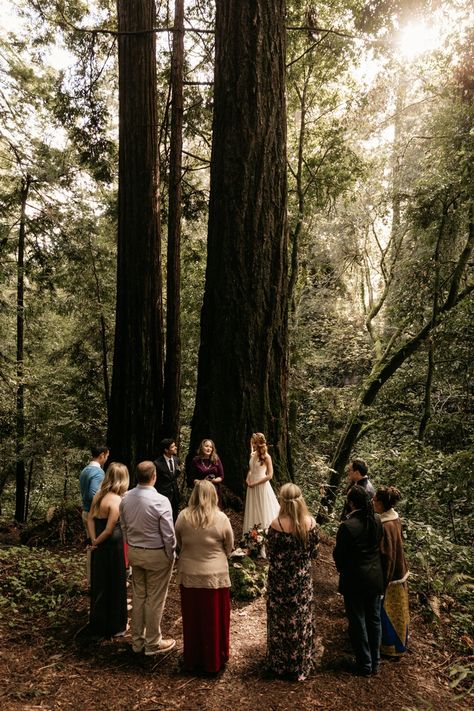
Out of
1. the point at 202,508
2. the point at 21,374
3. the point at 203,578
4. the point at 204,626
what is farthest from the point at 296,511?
the point at 21,374

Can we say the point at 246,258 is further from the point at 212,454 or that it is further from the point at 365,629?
the point at 365,629

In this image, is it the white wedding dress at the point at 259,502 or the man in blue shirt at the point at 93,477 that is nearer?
the man in blue shirt at the point at 93,477

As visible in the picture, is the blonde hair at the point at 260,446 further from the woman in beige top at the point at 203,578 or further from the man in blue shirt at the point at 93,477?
the woman in beige top at the point at 203,578

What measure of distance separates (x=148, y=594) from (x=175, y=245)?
5855mm

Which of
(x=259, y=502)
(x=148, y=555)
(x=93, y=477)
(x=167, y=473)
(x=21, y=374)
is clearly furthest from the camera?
(x=21, y=374)

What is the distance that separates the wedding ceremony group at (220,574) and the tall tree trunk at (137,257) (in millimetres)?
2891

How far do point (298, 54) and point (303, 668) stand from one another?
507 inches

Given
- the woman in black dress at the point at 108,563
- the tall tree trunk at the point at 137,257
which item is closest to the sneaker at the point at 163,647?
the woman in black dress at the point at 108,563

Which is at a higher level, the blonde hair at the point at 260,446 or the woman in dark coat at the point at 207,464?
the blonde hair at the point at 260,446

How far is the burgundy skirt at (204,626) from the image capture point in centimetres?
397

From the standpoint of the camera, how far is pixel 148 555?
4.22 metres

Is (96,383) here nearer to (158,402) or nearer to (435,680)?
(158,402)

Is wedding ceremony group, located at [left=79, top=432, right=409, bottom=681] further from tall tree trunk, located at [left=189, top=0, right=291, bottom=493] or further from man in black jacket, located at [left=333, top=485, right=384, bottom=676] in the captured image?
tall tree trunk, located at [left=189, top=0, right=291, bottom=493]

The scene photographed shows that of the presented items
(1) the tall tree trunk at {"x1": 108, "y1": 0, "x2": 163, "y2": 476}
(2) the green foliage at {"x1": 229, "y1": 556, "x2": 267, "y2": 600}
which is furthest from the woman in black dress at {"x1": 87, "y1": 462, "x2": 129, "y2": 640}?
(1) the tall tree trunk at {"x1": 108, "y1": 0, "x2": 163, "y2": 476}
